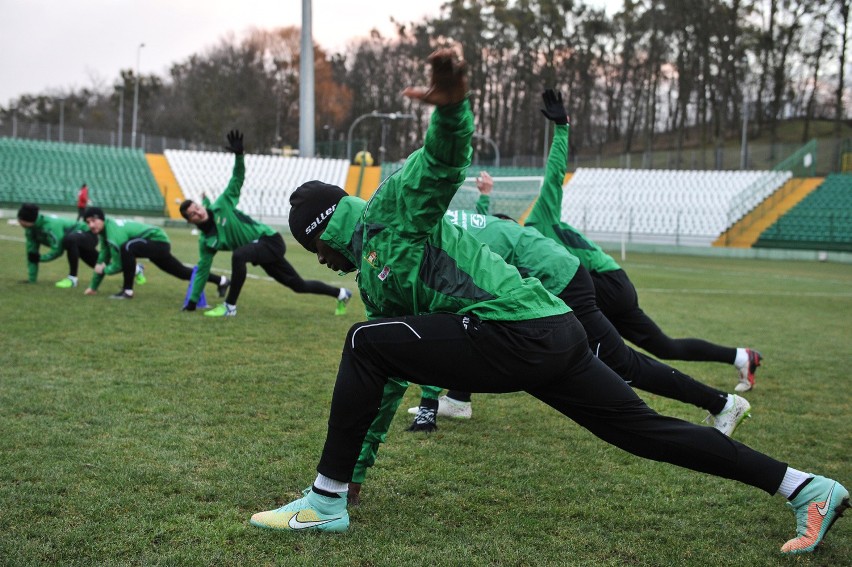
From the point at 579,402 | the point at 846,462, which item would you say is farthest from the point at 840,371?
the point at 579,402

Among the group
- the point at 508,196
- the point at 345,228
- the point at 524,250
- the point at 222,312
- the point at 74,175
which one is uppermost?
the point at 74,175

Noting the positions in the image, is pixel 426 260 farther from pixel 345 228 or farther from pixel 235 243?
pixel 235 243

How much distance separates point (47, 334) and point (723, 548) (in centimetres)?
753

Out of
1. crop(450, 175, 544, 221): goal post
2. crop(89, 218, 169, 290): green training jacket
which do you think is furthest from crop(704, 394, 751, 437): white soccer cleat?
crop(450, 175, 544, 221): goal post

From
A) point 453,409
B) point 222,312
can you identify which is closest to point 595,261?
point 453,409

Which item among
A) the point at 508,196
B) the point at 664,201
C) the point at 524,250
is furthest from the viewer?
the point at 664,201

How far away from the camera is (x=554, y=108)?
6293 mm

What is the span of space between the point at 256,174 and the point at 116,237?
38336 mm

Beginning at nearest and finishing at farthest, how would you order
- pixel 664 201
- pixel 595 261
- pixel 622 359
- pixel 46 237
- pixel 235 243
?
pixel 622 359 → pixel 595 261 → pixel 235 243 → pixel 46 237 → pixel 664 201

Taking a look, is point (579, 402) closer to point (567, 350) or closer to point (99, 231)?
point (567, 350)

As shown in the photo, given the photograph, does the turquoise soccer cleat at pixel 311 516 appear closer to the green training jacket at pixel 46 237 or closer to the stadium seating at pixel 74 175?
the green training jacket at pixel 46 237

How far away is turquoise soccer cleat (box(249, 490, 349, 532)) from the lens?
3.72 metres

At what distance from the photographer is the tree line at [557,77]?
55.9 meters

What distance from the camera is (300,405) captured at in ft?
20.4
